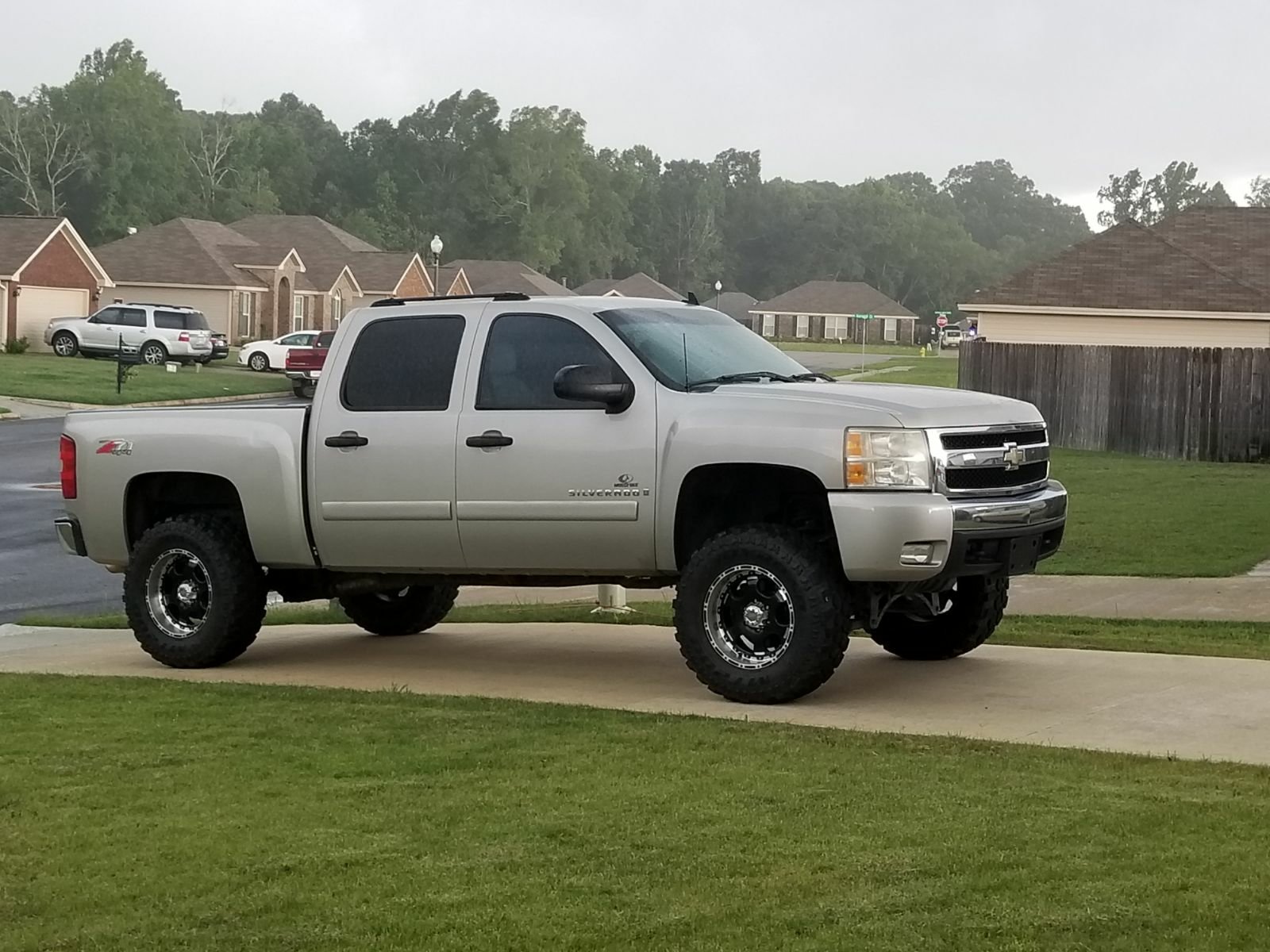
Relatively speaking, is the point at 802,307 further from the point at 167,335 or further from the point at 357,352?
the point at 357,352

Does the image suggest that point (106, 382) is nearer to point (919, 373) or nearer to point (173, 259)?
point (173, 259)

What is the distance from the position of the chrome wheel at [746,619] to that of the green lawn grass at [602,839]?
28.2 inches

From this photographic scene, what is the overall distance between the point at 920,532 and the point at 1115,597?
6.24m

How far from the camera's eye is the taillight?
433 inches

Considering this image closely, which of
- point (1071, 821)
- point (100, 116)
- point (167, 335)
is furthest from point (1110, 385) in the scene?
point (100, 116)

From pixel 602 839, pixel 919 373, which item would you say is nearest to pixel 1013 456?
pixel 602 839

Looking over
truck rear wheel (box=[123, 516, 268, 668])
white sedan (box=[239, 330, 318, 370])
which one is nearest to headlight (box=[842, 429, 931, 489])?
truck rear wheel (box=[123, 516, 268, 668])

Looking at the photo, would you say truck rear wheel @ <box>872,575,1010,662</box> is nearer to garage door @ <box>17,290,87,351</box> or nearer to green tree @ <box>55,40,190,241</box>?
garage door @ <box>17,290,87,351</box>

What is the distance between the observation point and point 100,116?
11956 cm

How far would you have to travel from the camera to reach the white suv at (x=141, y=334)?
195 feet

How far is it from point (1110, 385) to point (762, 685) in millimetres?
26275

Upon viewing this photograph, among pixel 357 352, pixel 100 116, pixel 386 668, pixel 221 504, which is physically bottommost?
pixel 386 668

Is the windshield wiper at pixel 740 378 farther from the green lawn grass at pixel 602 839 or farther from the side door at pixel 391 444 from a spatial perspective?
the green lawn grass at pixel 602 839

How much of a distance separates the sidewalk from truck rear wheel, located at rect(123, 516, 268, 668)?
12.4 ft
